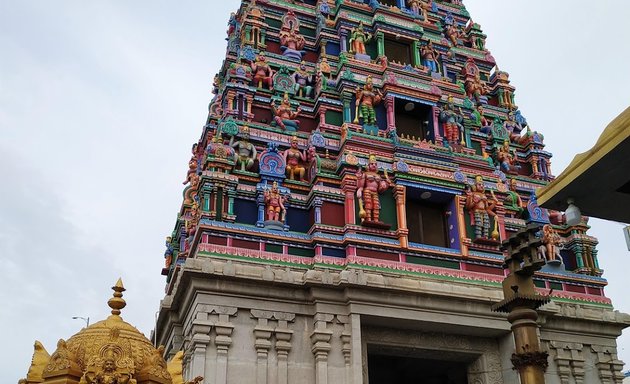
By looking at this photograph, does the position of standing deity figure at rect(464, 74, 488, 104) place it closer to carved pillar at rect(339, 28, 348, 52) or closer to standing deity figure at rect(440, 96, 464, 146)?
standing deity figure at rect(440, 96, 464, 146)

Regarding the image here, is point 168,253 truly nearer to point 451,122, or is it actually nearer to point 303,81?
point 303,81

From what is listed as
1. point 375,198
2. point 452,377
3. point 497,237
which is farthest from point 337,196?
point 452,377

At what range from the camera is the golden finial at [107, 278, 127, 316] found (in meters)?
8.94

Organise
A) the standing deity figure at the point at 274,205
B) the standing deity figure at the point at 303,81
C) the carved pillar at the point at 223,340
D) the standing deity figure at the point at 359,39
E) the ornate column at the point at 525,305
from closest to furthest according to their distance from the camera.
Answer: the ornate column at the point at 525,305
the carved pillar at the point at 223,340
the standing deity figure at the point at 274,205
the standing deity figure at the point at 303,81
the standing deity figure at the point at 359,39

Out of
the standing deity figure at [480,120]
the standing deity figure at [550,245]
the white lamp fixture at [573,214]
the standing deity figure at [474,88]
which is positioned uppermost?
the standing deity figure at [474,88]

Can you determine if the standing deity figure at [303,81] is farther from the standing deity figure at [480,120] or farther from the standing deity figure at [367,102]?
the standing deity figure at [480,120]

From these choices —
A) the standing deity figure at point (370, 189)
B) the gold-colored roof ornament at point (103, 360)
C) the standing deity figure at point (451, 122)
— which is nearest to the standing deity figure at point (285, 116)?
the standing deity figure at point (370, 189)

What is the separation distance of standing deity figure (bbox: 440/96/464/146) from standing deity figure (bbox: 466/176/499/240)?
6.46ft

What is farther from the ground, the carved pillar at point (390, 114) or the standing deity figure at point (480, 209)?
the carved pillar at point (390, 114)

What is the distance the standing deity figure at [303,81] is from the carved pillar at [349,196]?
4.19m

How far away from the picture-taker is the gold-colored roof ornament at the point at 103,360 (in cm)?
760

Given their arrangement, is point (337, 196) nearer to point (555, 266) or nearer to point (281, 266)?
point (281, 266)

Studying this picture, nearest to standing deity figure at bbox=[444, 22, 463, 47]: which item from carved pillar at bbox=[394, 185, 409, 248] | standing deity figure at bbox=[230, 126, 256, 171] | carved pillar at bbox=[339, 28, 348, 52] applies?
carved pillar at bbox=[339, 28, 348, 52]

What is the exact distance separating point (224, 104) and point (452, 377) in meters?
12.0
